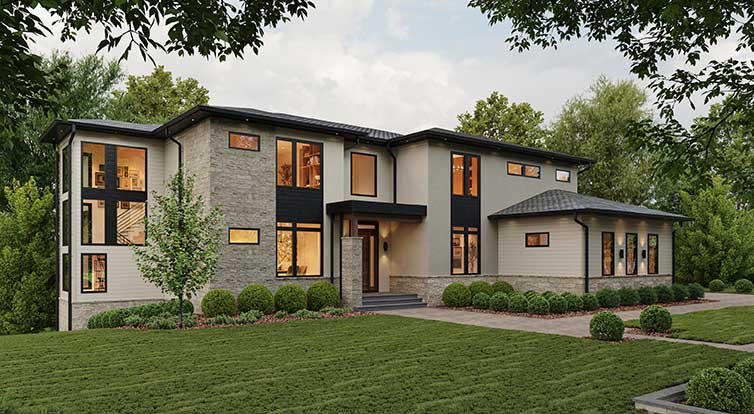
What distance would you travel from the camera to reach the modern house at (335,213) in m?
Result: 15.8

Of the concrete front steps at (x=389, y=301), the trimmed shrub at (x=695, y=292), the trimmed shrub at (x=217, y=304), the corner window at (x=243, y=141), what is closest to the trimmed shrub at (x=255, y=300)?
the trimmed shrub at (x=217, y=304)

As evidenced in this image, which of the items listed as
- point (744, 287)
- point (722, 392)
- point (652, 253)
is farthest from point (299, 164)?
point (744, 287)

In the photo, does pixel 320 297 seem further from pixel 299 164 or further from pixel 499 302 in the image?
pixel 499 302

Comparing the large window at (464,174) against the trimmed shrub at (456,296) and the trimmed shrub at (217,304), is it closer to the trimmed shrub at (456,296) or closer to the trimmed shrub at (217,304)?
the trimmed shrub at (456,296)

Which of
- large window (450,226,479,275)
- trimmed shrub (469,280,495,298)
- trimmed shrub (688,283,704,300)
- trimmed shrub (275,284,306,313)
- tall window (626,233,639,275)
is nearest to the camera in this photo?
trimmed shrub (275,284,306,313)

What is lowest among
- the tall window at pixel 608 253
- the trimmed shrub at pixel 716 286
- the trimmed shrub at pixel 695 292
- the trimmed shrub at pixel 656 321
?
the trimmed shrub at pixel 716 286

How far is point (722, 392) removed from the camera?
5.75 m

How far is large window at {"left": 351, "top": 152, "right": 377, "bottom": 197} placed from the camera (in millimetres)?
18812

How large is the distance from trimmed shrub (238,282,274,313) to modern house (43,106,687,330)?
0.65 m

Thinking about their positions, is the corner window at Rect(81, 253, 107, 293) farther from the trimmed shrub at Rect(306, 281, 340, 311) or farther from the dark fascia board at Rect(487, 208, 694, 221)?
the dark fascia board at Rect(487, 208, 694, 221)

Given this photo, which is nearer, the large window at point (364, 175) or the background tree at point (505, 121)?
the large window at point (364, 175)

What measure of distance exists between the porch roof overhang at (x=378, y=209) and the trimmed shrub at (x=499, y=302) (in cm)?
362

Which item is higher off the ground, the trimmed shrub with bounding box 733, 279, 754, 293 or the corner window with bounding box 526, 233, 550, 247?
the corner window with bounding box 526, 233, 550, 247

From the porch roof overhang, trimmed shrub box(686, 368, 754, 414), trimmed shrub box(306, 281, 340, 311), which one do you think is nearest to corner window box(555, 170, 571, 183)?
the porch roof overhang
